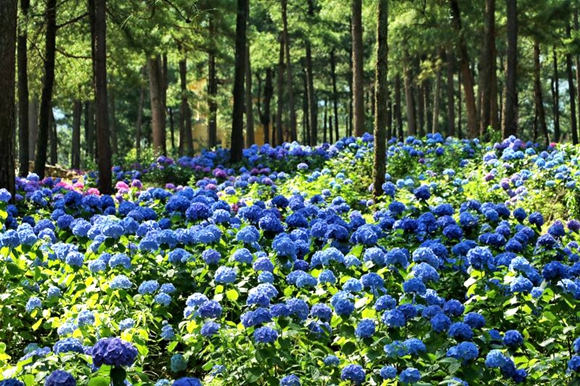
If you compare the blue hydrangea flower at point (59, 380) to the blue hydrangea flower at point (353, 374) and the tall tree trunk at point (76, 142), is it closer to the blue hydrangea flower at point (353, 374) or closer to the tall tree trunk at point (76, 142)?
the blue hydrangea flower at point (353, 374)

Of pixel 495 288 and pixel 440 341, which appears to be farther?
pixel 495 288

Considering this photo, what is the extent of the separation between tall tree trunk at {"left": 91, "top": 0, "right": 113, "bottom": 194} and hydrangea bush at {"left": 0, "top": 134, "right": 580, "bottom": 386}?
3.94 meters

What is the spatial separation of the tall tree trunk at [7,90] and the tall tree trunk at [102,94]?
2.94 meters

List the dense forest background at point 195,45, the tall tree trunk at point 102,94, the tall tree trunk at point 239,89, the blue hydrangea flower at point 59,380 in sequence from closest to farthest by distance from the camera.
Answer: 1. the blue hydrangea flower at point 59,380
2. the tall tree trunk at point 102,94
3. the dense forest background at point 195,45
4. the tall tree trunk at point 239,89

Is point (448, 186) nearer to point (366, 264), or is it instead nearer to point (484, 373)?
point (366, 264)

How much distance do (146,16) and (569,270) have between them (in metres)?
10.8

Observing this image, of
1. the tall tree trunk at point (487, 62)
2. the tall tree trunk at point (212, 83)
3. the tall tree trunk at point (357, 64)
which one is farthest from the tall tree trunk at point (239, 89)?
the tall tree trunk at point (487, 62)

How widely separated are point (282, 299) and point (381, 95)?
17.4ft

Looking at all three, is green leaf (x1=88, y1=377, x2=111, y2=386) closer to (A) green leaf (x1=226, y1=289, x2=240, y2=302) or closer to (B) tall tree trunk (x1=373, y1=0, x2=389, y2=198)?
(A) green leaf (x1=226, y1=289, x2=240, y2=302)

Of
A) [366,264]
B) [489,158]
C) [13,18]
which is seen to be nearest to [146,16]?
[13,18]

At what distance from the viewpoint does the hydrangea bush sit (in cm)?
411

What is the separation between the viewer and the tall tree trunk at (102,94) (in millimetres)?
11695

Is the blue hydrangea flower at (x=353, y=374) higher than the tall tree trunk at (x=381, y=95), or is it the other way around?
the tall tree trunk at (x=381, y=95)

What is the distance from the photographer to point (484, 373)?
4.16 m
